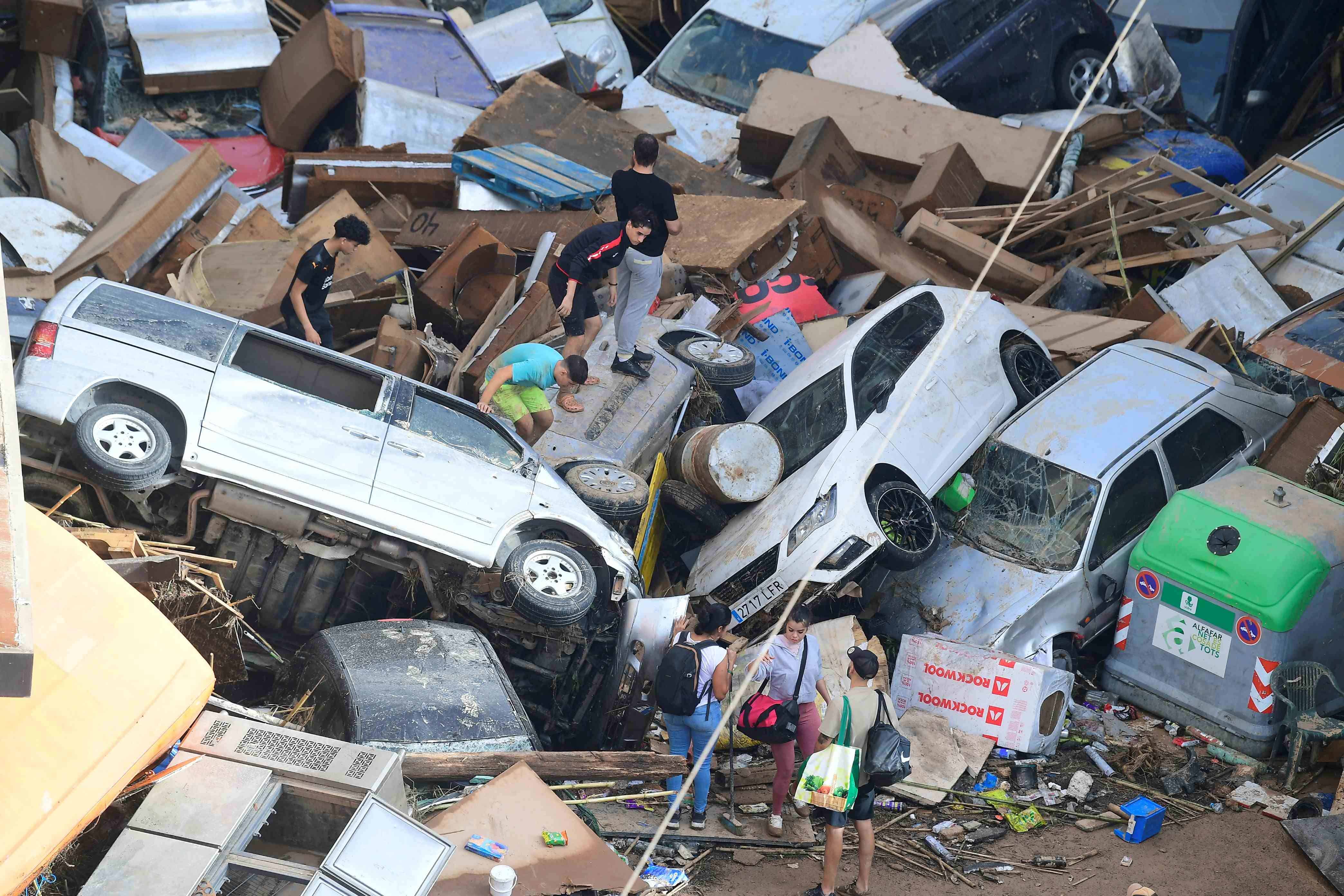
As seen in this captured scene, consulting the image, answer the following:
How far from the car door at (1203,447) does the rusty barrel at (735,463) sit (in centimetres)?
267

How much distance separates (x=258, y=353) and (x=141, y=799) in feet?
9.45

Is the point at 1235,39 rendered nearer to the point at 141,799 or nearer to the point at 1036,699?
the point at 1036,699

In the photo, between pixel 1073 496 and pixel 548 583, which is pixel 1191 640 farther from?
pixel 548 583

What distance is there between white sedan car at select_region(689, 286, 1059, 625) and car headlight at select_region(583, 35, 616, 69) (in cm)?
728

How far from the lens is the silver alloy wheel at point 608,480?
8.17 m

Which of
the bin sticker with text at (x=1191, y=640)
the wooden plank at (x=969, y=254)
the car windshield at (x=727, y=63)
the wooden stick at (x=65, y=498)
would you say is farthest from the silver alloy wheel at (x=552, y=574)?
the car windshield at (x=727, y=63)

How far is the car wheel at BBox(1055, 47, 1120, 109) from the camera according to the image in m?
14.6

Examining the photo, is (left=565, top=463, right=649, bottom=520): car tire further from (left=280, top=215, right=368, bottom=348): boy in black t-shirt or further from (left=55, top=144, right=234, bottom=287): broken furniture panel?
(left=55, top=144, right=234, bottom=287): broken furniture panel

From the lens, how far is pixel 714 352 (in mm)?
9828

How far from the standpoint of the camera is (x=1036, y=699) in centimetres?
741

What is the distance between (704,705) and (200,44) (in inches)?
400

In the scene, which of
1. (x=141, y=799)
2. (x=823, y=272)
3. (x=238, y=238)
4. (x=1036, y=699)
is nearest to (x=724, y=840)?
(x=1036, y=699)

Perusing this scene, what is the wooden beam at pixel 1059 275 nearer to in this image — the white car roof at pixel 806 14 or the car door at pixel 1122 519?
the car door at pixel 1122 519

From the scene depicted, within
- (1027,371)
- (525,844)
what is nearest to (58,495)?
(525,844)
